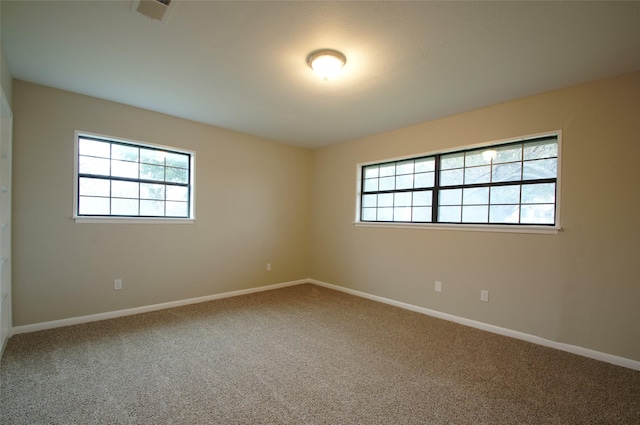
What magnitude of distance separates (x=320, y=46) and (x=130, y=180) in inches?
113

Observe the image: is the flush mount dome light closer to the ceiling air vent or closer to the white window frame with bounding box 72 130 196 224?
the ceiling air vent

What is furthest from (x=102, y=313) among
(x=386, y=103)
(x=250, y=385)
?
(x=386, y=103)

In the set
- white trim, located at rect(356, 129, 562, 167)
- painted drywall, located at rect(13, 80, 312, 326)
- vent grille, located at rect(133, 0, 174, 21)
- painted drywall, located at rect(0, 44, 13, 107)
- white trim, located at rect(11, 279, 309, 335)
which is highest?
vent grille, located at rect(133, 0, 174, 21)

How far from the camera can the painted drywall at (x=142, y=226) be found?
118 inches

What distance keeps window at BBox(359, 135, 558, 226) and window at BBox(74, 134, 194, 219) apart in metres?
2.76

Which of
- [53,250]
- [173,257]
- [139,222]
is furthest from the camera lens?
[173,257]

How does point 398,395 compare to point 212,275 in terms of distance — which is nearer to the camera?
point 398,395

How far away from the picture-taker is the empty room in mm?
1971

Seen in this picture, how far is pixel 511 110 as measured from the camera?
318 cm

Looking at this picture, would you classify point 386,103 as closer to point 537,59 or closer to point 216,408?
point 537,59

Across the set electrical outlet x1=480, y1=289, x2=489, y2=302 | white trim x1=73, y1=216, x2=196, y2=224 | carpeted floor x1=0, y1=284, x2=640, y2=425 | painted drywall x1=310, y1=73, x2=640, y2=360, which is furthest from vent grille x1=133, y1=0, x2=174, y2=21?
electrical outlet x1=480, y1=289, x2=489, y2=302

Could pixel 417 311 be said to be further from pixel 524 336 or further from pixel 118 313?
pixel 118 313

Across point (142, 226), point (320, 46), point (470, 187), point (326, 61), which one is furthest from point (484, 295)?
point (142, 226)

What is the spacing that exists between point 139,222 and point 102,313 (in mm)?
1108
